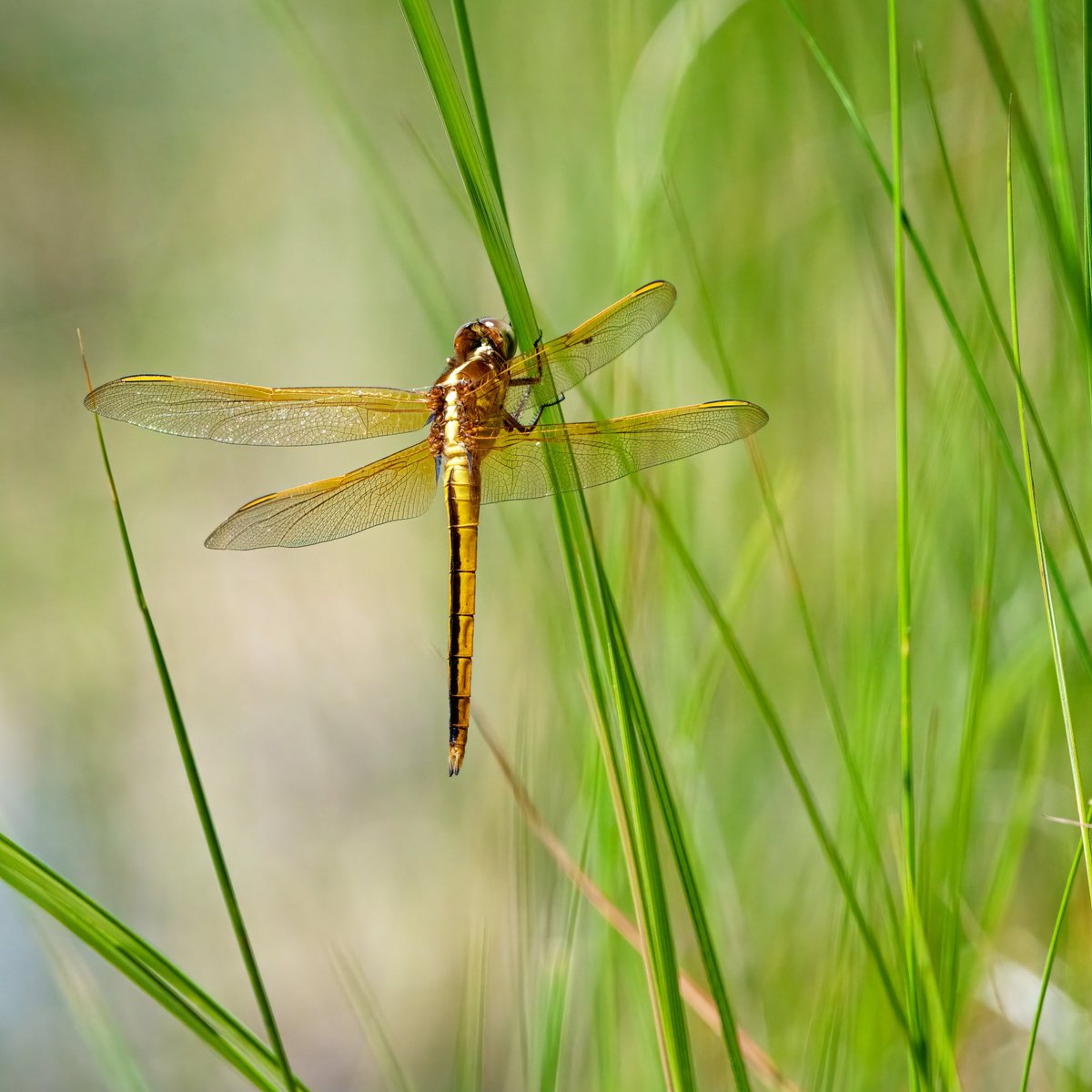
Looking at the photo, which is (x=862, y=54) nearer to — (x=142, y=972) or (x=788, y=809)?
(x=788, y=809)

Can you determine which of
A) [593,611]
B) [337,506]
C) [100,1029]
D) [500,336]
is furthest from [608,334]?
[100,1029]

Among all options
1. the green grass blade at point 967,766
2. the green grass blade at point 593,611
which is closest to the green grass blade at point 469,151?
the green grass blade at point 593,611

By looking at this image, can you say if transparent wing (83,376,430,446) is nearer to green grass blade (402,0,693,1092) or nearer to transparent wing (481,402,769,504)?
transparent wing (481,402,769,504)

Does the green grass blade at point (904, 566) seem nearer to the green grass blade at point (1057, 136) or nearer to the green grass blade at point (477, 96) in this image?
the green grass blade at point (1057, 136)

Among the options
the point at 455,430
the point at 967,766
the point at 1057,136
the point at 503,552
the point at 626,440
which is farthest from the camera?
the point at 503,552

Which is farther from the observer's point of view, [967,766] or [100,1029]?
[100,1029]

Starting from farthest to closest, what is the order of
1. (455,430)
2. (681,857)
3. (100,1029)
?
1. (455,430)
2. (100,1029)
3. (681,857)

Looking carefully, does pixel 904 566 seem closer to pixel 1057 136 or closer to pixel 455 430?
pixel 1057 136
